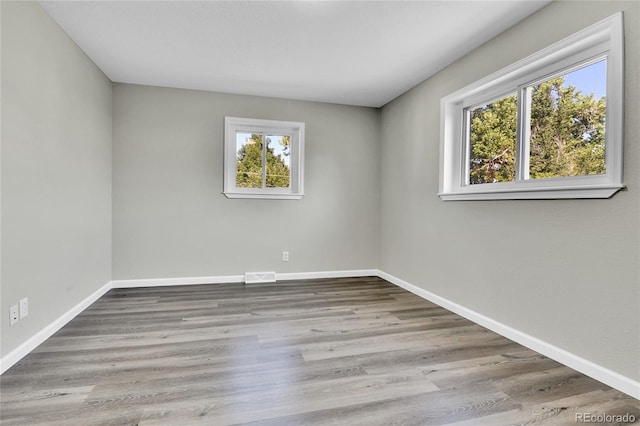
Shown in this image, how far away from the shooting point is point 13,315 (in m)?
1.77

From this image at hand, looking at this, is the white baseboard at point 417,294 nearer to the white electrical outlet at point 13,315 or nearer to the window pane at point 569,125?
the white electrical outlet at point 13,315

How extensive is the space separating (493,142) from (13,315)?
3467mm

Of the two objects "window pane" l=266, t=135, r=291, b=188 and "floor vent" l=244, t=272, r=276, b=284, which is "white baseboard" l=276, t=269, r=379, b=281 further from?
"window pane" l=266, t=135, r=291, b=188

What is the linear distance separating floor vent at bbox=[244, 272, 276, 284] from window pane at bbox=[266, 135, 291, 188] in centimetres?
107

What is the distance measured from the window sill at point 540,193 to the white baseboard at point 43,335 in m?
3.21

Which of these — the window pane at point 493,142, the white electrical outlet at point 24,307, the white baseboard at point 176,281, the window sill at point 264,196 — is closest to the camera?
the white electrical outlet at point 24,307

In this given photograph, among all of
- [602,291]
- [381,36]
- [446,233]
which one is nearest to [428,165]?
[446,233]

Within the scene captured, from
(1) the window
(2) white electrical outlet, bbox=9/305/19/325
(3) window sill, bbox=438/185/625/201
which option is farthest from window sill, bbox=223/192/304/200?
(2) white electrical outlet, bbox=9/305/19/325

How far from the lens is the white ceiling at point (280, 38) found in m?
2.05

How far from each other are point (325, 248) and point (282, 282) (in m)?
0.69

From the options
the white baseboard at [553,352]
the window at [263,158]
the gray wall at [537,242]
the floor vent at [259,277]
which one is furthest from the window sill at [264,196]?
the white baseboard at [553,352]

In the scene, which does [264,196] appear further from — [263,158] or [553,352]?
[553,352]

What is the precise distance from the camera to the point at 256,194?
12.1 feet

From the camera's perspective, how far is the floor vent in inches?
144
